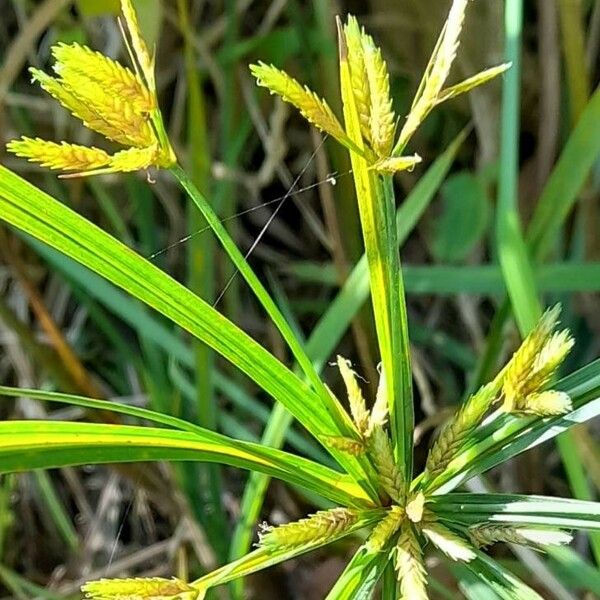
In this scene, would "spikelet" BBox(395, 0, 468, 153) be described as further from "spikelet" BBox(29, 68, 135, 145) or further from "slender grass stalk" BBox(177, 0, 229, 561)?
"slender grass stalk" BBox(177, 0, 229, 561)

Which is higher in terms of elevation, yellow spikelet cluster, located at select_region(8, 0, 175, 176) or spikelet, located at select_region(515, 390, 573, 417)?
yellow spikelet cluster, located at select_region(8, 0, 175, 176)

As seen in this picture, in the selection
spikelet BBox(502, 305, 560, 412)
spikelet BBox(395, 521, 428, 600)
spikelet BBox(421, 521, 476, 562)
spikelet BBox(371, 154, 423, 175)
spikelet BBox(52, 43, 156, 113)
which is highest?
spikelet BBox(52, 43, 156, 113)

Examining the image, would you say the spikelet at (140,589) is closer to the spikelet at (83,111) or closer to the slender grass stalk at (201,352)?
the spikelet at (83,111)

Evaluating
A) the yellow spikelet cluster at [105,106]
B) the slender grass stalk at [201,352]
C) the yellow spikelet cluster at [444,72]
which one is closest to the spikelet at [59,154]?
the yellow spikelet cluster at [105,106]

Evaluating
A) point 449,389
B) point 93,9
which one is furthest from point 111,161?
point 449,389

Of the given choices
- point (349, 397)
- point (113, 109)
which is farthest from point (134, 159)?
point (349, 397)

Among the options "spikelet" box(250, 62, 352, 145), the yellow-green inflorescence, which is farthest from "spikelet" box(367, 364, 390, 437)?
"spikelet" box(250, 62, 352, 145)

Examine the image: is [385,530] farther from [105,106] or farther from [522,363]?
[105,106]
